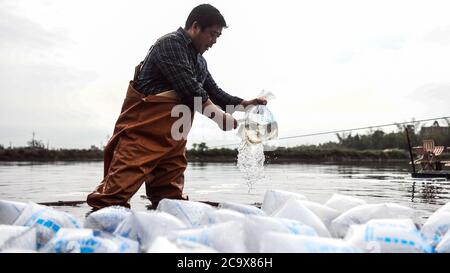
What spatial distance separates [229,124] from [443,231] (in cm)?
167

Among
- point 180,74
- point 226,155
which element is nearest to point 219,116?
point 180,74

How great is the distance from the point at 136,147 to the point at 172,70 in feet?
1.89

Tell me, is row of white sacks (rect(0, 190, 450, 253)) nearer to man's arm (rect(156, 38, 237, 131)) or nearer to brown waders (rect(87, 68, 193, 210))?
brown waders (rect(87, 68, 193, 210))

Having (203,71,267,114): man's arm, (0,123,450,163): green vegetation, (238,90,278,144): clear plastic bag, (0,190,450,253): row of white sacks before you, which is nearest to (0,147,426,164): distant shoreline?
(0,123,450,163): green vegetation

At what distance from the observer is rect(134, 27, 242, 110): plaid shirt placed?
354 centimetres

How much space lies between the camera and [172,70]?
11.6ft

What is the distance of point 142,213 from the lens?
89.1 inches

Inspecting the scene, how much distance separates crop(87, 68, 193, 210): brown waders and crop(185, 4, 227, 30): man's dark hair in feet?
1.83

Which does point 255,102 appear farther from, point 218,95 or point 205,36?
point 205,36

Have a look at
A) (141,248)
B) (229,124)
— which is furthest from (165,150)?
(141,248)

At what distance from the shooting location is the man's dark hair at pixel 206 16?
3.67 meters

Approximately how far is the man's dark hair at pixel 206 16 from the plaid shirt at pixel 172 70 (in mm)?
136

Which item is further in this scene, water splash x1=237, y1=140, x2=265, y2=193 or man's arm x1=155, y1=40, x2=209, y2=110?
water splash x1=237, y1=140, x2=265, y2=193
